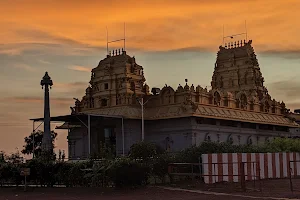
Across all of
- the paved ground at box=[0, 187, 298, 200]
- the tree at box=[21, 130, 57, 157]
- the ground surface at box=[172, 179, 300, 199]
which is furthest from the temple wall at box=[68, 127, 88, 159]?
the ground surface at box=[172, 179, 300, 199]

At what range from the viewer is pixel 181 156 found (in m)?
34.4

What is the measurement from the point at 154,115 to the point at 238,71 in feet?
73.9

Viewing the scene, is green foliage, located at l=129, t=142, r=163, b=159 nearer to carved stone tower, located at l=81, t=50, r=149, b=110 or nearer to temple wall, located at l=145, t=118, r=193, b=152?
temple wall, located at l=145, t=118, r=193, b=152

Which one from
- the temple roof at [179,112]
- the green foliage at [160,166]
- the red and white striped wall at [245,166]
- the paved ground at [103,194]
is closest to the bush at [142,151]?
the green foliage at [160,166]

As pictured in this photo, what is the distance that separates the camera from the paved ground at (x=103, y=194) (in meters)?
26.0

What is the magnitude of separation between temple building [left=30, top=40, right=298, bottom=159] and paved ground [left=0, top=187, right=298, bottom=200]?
2232cm

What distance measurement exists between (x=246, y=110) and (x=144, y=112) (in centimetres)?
1417

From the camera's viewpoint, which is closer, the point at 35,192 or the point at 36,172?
the point at 35,192

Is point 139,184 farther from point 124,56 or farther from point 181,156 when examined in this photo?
point 124,56

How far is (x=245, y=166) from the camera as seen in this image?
31.8 m

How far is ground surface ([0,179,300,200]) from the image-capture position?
25453 millimetres

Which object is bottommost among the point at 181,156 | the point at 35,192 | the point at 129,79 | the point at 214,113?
the point at 35,192

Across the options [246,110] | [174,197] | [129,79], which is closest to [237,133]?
[246,110]

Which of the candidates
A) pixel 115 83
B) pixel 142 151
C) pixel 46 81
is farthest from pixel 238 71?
pixel 142 151
